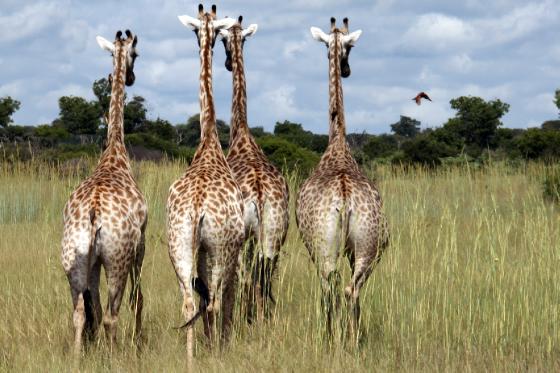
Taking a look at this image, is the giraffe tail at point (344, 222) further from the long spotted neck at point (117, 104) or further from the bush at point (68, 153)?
the bush at point (68, 153)

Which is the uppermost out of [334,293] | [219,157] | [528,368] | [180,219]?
[219,157]

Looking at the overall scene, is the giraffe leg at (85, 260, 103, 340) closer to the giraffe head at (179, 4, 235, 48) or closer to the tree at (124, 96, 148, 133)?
the giraffe head at (179, 4, 235, 48)

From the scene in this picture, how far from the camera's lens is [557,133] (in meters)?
37.8

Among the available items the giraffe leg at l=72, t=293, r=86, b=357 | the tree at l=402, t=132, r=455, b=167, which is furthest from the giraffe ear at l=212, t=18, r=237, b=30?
the tree at l=402, t=132, r=455, b=167

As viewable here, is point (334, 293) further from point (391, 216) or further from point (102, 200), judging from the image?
point (391, 216)

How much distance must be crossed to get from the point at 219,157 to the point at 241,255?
980 mm

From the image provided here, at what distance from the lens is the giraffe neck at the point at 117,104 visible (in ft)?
25.4

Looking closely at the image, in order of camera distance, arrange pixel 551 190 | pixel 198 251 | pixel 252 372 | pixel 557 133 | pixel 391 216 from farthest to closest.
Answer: pixel 557 133
pixel 551 190
pixel 391 216
pixel 198 251
pixel 252 372

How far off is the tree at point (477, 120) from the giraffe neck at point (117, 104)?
43.1 metres

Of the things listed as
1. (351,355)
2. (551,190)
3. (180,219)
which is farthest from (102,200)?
(551,190)

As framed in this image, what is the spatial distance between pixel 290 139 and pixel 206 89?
37.0 metres

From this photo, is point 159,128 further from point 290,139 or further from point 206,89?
point 206,89

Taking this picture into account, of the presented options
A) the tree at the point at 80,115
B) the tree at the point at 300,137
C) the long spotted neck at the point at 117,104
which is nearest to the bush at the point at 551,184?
the long spotted neck at the point at 117,104

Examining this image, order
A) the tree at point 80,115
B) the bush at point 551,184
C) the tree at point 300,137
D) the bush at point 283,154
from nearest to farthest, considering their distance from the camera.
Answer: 1. the bush at point 551,184
2. the bush at point 283,154
3. the tree at point 300,137
4. the tree at point 80,115
